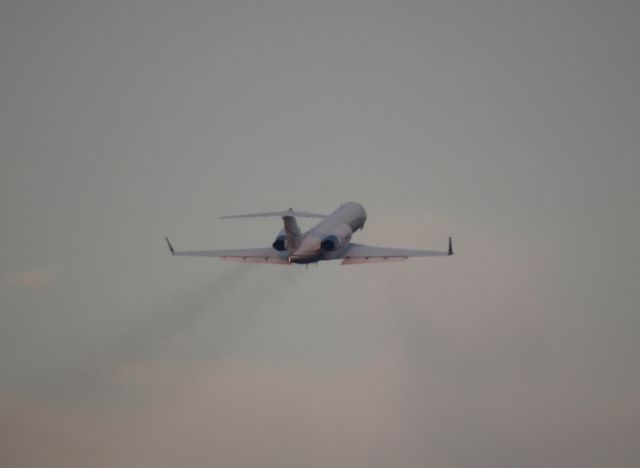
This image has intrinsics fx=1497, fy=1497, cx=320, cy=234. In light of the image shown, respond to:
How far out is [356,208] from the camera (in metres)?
139

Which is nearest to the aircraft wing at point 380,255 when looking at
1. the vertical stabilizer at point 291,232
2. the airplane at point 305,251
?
the airplane at point 305,251

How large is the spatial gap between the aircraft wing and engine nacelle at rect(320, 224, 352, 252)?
114 centimetres

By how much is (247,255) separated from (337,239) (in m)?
7.30

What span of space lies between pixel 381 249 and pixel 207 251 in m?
14.0

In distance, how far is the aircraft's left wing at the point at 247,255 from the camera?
391 feet

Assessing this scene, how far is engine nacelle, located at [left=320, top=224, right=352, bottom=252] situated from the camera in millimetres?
118375

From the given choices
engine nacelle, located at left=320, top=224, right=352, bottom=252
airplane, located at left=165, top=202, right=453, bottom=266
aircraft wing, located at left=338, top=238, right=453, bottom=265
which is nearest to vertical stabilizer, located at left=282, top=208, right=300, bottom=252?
airplane, located at left=165, top=202, right=453, bottom=266

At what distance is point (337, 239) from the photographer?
119500mm

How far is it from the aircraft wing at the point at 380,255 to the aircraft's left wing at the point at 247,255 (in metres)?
5.12

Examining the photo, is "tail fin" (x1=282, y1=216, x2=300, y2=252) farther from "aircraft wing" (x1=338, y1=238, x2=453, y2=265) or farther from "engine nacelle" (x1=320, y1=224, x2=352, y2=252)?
"aircraft wing" (x1=338, y1=238, x2=453, y2=265)

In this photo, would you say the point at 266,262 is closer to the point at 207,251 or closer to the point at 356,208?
the point at 207,251

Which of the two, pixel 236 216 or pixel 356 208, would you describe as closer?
pixel 236 216

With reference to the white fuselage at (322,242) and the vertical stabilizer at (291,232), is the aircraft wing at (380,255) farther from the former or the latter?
the vertical stabilizer at (291,232)

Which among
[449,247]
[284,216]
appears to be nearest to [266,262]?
[284,216]
